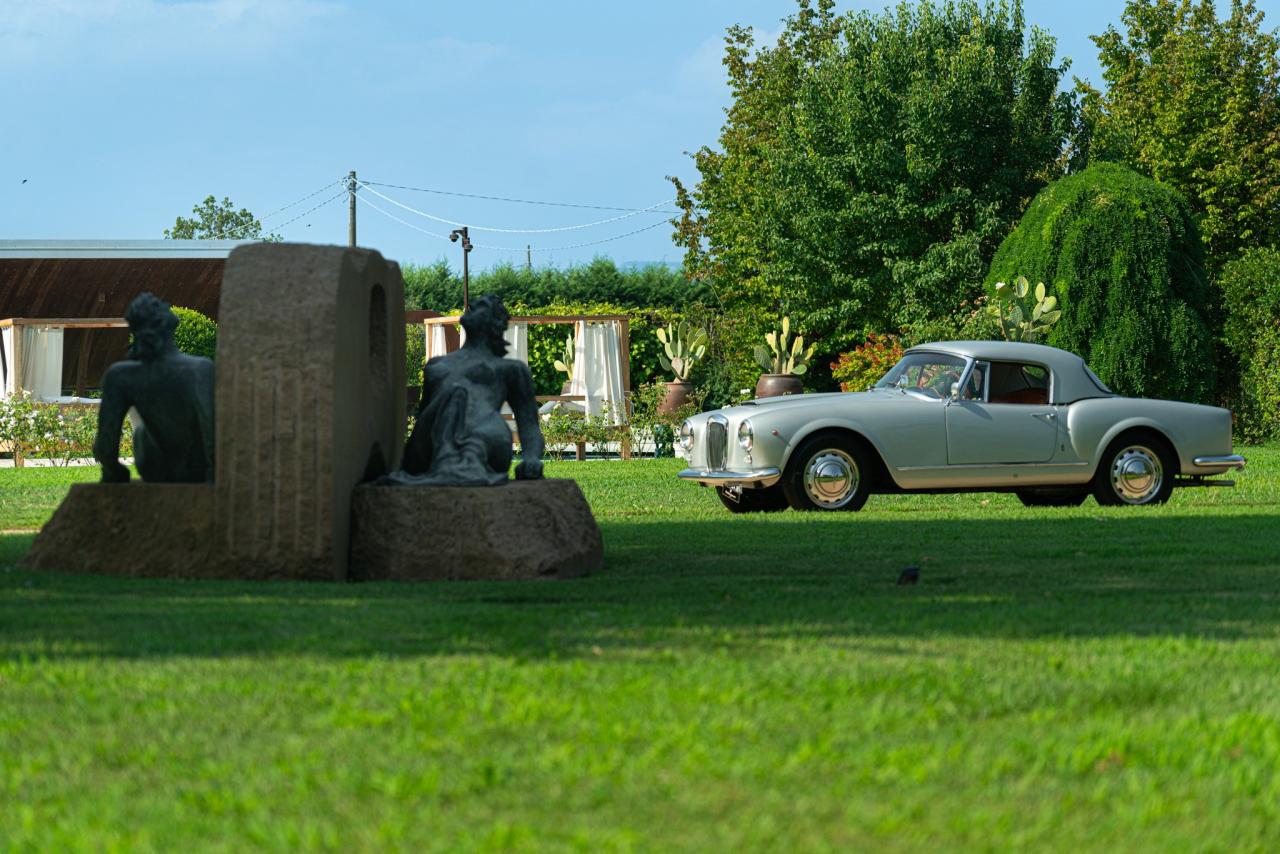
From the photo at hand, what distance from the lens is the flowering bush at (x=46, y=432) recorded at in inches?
864

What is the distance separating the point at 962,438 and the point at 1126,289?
1546cm

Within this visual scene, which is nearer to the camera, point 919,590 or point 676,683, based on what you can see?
point 676,683

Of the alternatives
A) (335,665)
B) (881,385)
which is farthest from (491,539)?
(881,385)

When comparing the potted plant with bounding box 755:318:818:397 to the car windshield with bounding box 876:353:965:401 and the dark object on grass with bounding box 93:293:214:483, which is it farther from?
the dark object on grass with bounding box 93:293:214:483

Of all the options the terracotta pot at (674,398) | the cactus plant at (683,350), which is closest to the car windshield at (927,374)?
the terracotta pot at (674,398)

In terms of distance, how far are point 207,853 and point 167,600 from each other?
3669mm

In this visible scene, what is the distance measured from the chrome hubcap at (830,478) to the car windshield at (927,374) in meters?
0.97

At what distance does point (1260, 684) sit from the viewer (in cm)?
469

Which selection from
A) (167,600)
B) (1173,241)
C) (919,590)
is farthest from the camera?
(1173,241)

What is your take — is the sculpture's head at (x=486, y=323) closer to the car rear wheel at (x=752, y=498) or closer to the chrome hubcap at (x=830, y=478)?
the chrome hubcap at (x=830, y=478)

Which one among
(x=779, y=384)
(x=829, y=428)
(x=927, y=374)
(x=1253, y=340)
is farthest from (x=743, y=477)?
(x=1253, y=340)

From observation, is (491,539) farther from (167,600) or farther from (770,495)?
(770,495)

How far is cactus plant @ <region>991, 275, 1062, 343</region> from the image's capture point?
24.4 meters

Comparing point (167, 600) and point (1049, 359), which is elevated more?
point (1049, 359)
